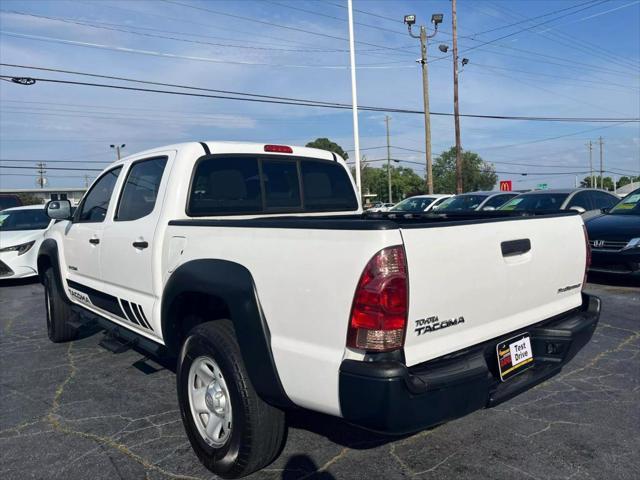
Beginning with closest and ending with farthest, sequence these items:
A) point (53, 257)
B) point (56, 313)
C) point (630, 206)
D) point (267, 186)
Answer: point (267, 186), point (53, 257), point (56, 313), point (630, 206)

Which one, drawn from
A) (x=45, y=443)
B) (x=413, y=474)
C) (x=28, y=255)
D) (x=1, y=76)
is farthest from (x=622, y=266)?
(x=1, y=76)

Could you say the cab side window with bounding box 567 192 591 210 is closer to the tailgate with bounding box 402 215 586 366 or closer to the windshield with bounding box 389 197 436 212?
the windshield with bounding box 389 197 436 212

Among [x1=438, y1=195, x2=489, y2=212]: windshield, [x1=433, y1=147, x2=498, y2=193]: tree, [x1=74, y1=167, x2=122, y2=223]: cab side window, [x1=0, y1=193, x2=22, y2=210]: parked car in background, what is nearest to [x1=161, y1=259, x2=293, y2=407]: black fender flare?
[x1=74, y1=167, x2=122, y2=223]: cab side window

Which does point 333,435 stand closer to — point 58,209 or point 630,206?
point 58,209

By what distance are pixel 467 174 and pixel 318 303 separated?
87266 millimetres

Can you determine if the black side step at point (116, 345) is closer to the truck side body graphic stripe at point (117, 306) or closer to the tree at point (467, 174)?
the truck side body graphic stripe at point (117, 306)

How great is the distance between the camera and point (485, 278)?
2.58m

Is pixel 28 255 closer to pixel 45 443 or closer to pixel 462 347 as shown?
pixel 45 443

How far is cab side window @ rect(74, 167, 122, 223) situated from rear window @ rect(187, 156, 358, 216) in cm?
114

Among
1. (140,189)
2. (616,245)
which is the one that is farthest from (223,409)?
(616,245)

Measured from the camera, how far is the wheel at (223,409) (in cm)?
267

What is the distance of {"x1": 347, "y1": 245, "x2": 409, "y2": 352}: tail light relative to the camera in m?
2.17

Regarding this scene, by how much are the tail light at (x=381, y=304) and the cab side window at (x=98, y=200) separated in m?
2.97

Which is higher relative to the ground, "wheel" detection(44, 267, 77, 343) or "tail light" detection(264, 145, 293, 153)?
"tail light" detection(264, 145, 293, 153)
